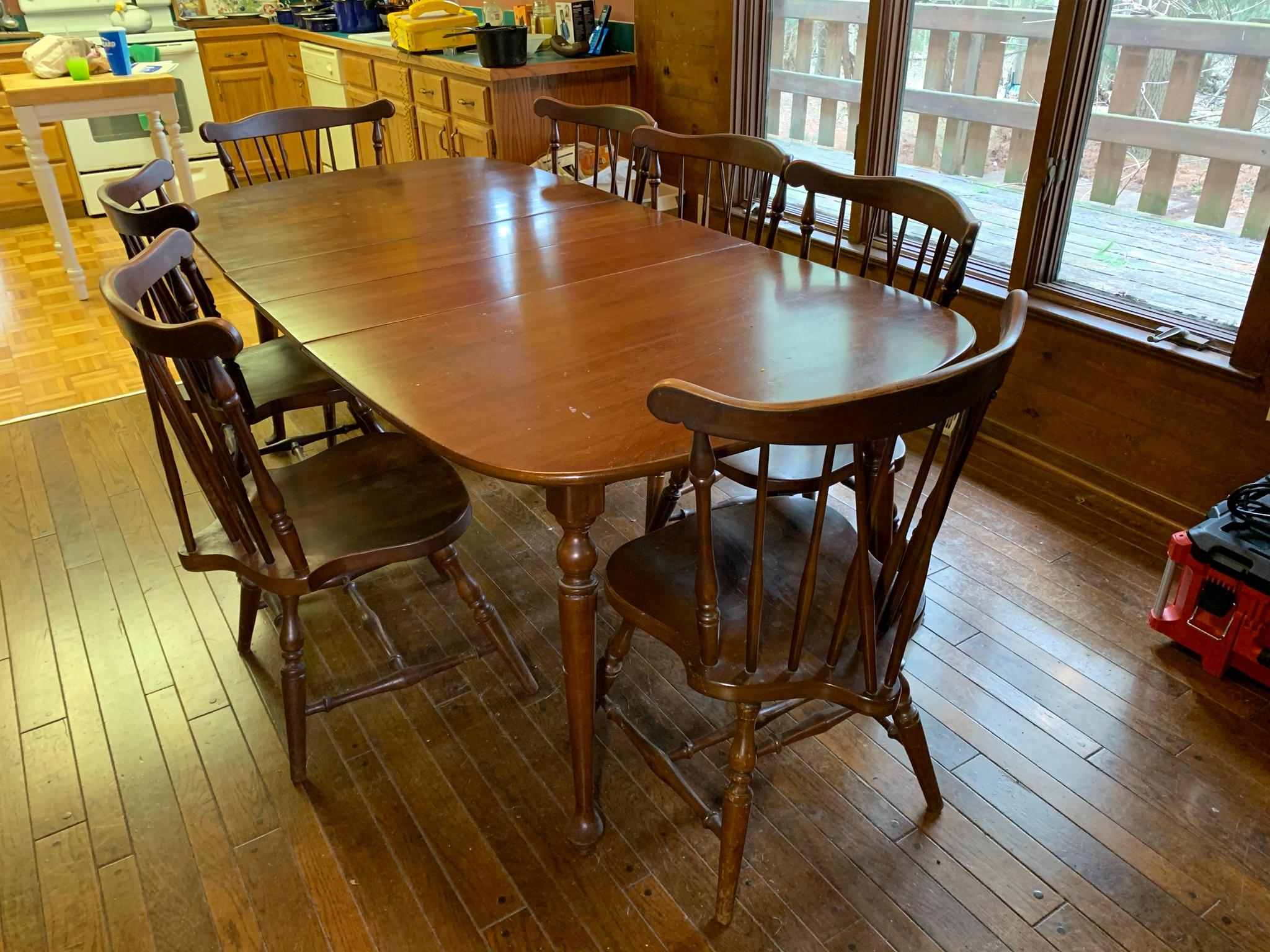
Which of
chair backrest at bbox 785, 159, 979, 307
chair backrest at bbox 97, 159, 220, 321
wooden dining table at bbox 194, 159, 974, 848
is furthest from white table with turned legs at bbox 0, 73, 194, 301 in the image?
chair backrest at bbox 785, 159, 979, 307

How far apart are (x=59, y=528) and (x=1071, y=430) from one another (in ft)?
8.89

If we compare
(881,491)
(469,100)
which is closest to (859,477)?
(881,491)

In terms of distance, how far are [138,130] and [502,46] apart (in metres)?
2.77

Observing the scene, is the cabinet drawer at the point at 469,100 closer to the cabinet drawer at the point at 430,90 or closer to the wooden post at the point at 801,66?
the cabinet drawer at the point at 430,90

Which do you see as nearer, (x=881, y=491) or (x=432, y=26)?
(x=881, y=491)

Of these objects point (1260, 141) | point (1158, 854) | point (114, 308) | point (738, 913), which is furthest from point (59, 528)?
point (1260, 141)

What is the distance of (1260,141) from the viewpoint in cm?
209

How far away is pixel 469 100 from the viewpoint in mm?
3582

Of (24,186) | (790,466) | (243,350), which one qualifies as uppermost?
(243,350)

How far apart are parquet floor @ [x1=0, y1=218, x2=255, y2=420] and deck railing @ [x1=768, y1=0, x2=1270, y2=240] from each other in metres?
2.30

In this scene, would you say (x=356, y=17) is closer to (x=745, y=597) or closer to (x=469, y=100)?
(x=469, y=100)

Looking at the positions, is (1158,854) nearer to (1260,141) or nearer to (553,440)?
(553,440)

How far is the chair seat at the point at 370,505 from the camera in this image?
1.54 metres

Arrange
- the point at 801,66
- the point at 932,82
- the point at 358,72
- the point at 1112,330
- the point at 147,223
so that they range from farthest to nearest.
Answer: the point at 358,72
the point at 801,66
the point at 932,82
the point at 1112,330
the point at 147,223
